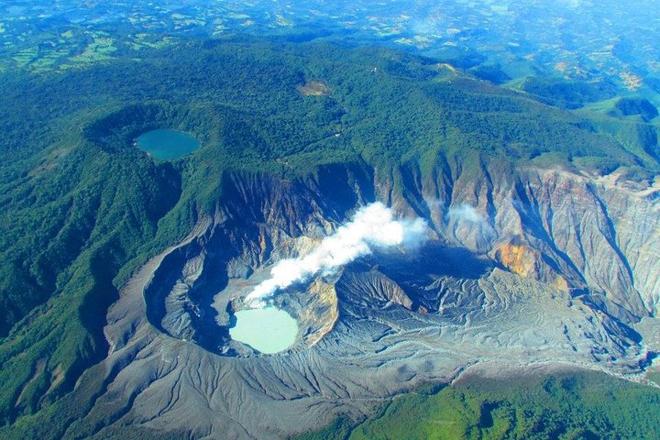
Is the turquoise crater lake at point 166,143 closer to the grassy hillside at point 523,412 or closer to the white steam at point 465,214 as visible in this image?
the white steam at point 465,214

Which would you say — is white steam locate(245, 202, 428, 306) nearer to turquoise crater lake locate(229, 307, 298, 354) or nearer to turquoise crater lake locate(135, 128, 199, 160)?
turquoise crater lake locate(229, 307, 298, 354)

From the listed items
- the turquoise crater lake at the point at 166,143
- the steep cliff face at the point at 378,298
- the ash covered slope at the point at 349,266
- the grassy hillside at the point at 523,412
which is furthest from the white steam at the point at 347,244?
the turquoise crater lake at the point at 166,143

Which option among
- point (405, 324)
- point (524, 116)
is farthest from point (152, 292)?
point (524, 116)

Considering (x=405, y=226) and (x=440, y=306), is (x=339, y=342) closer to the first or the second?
(x=440, y=306)

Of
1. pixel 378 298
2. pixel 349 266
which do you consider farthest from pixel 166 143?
pixel 378 298

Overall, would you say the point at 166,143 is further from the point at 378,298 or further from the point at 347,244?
the point at 378,298
